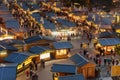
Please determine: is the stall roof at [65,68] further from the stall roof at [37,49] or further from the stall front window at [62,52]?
the stall front window at [62,52]

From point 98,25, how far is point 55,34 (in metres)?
6.05

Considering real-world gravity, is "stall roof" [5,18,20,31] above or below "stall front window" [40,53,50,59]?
above

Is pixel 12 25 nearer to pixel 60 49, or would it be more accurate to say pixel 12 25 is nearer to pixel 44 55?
pixel 60 49

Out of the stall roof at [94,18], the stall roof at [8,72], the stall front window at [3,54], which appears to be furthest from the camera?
the stall roof at [94,18]

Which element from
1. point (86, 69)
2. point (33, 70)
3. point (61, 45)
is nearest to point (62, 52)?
point (61, 45)

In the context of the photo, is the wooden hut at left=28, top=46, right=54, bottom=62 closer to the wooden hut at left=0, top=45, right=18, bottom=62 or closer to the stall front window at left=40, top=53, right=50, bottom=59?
the stall front window at left=40, top=53, right=50, bottom=59

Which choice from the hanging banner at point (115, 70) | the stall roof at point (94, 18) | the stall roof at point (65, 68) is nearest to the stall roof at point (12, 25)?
the stall roof at point (94, 18)

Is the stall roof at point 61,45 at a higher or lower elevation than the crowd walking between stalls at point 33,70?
higher

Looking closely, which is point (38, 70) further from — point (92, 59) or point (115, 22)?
point (115, 22)

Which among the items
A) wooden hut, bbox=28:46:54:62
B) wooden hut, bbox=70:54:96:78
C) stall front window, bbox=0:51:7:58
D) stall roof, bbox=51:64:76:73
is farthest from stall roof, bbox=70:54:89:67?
stall front window, bbox=0:51:7:58

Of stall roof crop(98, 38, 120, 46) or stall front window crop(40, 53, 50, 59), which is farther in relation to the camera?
stall roof crop(98, 38, 120, 46)

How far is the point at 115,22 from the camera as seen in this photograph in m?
42.0

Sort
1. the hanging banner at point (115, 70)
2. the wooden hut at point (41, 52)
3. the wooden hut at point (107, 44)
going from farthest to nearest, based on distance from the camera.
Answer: the wooden hut at point (107, 44) → the wooden hut at point (41, 52) → the hanging banner at point (115, 70)

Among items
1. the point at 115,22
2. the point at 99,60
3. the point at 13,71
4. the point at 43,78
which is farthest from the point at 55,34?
the point at 13,71
